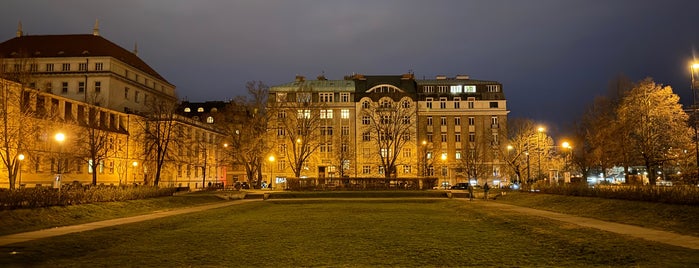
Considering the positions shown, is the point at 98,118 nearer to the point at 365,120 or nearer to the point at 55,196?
the point at 55,196

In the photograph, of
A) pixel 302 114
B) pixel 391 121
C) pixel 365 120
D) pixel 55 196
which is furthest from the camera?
pixel 365 120

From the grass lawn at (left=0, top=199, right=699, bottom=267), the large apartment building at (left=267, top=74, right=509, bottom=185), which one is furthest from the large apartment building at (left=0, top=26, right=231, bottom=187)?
the grass lawn at (left=0, top=199, right=699, bottom=267)

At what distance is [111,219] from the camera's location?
2697 cm

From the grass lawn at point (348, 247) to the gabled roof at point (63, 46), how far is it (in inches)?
2746

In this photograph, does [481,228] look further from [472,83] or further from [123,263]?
[472,83]

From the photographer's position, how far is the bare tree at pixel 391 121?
80.8 meters

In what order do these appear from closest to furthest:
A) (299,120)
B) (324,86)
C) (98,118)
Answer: (98,118) → (299,120) → (324,86)

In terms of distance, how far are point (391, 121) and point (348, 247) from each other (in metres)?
64.7

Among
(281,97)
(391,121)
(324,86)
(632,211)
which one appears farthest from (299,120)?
(632,211)

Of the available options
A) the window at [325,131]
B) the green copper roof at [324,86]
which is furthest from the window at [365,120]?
the window at [325,131]

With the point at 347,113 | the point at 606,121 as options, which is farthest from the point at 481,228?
the point at 347,113

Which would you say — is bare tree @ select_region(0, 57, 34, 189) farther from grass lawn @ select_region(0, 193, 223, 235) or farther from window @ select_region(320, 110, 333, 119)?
window @ select_region(320, 110, 333, 119)

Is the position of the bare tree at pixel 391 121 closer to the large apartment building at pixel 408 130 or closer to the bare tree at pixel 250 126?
the large apartment building at pixel 408 130

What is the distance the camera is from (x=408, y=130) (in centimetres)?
8850
